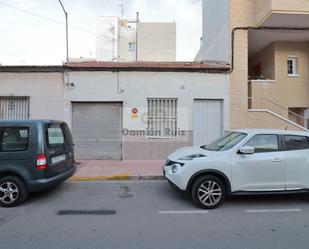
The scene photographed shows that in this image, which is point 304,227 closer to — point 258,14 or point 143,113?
point 143,113

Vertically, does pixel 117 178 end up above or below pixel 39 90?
below

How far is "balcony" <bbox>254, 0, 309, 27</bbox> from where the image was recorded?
411 inches

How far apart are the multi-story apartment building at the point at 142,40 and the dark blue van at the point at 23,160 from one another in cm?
2895

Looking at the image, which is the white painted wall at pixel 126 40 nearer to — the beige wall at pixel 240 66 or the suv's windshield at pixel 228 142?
the beige wall at pixel 240 66

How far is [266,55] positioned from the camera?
14.5 metres

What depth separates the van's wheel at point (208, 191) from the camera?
5.69m

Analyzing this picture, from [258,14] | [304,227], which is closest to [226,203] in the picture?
[304,227]

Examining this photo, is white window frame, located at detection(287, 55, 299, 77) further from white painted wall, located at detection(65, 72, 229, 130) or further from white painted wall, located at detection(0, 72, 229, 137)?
white painted wall, located at detection(0, 72, 229, 137)

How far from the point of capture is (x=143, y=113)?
11352 millimetres

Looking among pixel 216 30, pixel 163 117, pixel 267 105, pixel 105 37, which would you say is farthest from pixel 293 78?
pixel 105 37

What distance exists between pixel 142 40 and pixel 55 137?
3063 cm

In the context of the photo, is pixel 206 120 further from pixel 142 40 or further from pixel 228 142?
pixel 142 40

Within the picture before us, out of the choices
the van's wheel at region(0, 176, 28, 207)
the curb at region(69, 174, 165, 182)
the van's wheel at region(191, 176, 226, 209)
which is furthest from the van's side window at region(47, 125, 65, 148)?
the van's wheel at region(191, 176, 226, 209)

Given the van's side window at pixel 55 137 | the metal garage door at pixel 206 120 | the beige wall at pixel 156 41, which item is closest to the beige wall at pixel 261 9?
the metal garage door at pixel 206 120
